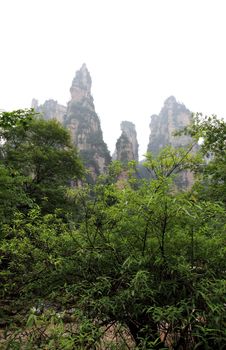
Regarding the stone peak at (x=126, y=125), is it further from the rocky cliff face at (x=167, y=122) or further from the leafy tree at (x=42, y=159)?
the leafy tree at (x=42, y=159)

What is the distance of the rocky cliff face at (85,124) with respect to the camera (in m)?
84.3

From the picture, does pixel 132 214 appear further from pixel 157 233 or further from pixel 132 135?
pixel 132 135

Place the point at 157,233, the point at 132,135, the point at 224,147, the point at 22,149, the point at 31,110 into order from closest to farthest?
1. the point at 157,233
2. the point at 31,110
3. the point at 224,147
4. the point at 22,149
5. the point at 132,135

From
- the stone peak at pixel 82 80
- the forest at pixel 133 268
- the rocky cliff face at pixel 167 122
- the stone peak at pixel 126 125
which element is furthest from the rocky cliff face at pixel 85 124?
the forest at pixel 133 268

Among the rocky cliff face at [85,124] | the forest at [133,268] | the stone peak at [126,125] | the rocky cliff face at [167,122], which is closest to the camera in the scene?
the forest at [133,268]

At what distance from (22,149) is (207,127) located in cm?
1152

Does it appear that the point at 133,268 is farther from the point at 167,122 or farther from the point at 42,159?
the point at 167,122

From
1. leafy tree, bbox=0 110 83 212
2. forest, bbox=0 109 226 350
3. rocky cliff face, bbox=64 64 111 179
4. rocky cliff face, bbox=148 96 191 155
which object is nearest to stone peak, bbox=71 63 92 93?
rocky cliff face, bbox=64 64 111 179

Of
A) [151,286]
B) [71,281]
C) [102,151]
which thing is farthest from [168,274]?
[102,151]

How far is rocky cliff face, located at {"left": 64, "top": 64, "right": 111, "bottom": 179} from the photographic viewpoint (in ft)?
277

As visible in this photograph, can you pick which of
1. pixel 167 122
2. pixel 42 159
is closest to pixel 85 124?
pixel 167 122

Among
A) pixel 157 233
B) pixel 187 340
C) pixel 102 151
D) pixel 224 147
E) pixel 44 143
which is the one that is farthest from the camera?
pixel 102 151

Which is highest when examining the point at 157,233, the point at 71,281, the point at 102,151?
the point at 102,151

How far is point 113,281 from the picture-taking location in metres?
4.04
